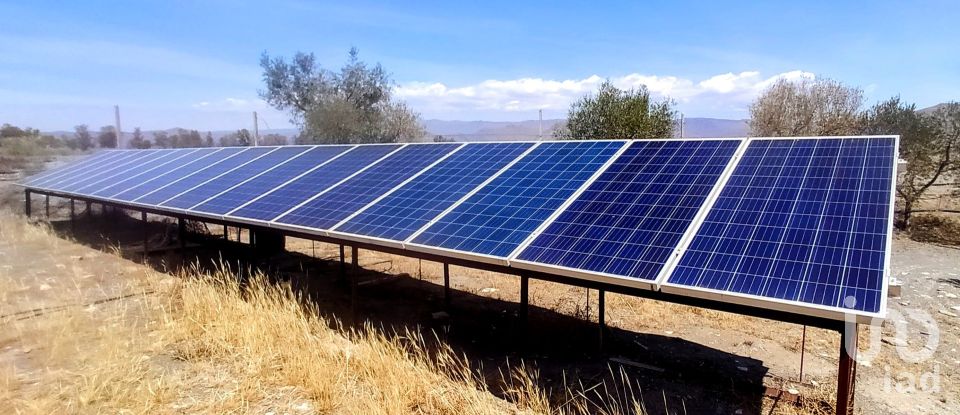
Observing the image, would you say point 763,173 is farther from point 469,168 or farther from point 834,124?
point 834,124

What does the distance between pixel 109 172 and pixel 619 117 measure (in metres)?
19.0

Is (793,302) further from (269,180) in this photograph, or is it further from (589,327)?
(269,180)

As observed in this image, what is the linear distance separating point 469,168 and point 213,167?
10.1 metres

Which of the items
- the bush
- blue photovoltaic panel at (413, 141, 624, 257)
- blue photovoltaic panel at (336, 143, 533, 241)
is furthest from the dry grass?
the bush

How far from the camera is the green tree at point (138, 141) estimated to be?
186 ft

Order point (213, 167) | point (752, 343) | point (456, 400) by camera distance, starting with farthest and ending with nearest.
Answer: point (213, 167), point (752, 343), point (456, 400)

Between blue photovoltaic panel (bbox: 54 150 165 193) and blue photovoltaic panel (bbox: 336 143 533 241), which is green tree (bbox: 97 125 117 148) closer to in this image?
blue photovoltaic panel (bbox: 54 150 165 193)

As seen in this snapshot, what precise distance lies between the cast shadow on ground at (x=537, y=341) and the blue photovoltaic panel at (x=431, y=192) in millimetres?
2053

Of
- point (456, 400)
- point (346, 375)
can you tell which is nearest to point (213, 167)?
point (346, 375)

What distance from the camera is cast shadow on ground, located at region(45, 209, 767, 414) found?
23.6 ft

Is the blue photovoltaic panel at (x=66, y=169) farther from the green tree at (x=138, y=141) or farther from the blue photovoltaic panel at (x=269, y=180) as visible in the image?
the green tree at (x=138, y=141)

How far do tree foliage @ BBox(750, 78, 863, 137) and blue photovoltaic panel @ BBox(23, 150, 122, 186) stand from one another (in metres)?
29.2

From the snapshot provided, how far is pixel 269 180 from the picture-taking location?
12.8m

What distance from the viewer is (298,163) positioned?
46.1 ft
